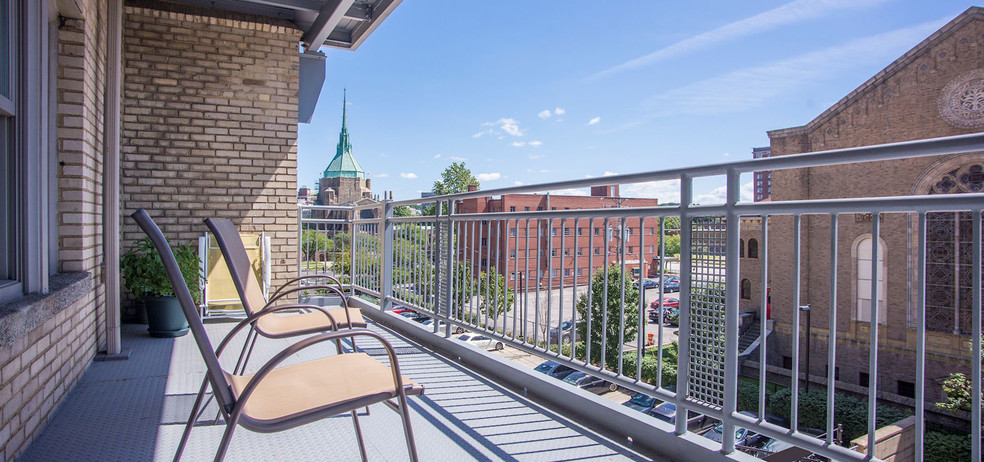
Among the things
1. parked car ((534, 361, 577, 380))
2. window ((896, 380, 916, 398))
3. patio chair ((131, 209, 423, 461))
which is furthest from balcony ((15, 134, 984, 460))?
window ((896, 380, 916, 398))

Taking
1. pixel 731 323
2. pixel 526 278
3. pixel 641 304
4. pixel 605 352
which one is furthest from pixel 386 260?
pixel 731 323

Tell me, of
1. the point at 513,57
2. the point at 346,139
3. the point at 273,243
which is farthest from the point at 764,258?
the point at 513,57

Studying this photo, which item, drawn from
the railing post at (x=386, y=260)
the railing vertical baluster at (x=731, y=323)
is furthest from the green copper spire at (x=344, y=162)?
the railing vertical baluster at (x=731, y=323)

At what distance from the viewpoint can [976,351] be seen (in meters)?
1.26

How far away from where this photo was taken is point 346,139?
105m

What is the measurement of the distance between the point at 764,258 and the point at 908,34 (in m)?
140

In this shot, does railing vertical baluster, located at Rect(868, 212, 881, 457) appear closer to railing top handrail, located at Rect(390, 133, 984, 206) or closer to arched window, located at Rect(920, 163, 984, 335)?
railing top handrail, located at Rect(390, 133, 984, 206)

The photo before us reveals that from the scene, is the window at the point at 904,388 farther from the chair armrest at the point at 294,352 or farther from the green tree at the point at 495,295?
the chair armrest at the point at 294,352

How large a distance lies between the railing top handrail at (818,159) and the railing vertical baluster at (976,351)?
17cm

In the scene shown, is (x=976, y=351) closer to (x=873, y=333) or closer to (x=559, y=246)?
(x=873, y=333)

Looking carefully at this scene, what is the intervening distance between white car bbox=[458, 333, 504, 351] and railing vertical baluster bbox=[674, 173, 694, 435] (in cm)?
130

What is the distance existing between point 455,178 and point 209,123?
55852 millimetres

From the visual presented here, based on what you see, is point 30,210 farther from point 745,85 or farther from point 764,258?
point 745,85

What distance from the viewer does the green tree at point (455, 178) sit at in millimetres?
60562
